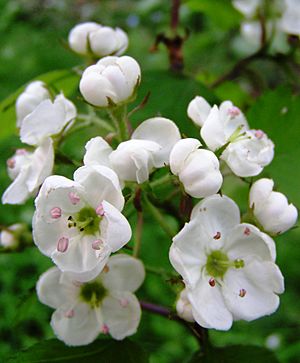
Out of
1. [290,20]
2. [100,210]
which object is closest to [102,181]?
[100,210]

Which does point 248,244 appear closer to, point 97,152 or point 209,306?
point 209,306

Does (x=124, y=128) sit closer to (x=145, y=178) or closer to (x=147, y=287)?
(x=145, y=178)

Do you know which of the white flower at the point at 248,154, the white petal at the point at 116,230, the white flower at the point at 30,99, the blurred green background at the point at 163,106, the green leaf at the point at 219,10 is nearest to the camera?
the white petal at the point at 116,230

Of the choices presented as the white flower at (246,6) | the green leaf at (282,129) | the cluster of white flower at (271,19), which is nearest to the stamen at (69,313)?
the green leaf at (282,129)

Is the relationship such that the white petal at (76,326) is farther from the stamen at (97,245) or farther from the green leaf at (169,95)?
the green leaf at (169,95)

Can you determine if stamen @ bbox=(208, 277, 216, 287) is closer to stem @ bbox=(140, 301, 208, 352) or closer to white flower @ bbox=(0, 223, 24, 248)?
stem @ bbox=(140, 301, 208, 352)
